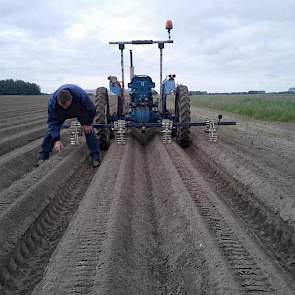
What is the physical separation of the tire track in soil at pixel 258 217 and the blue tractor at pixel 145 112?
2.21 m

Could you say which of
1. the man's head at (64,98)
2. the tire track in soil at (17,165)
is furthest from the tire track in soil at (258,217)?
the tire track in soil at (17,165)

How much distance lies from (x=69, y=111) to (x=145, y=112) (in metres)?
3.00

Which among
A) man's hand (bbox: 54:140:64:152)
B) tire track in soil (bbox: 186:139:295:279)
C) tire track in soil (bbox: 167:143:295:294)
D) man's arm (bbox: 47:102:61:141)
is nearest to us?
tire track in soil (bbox: 167:143:295:294)

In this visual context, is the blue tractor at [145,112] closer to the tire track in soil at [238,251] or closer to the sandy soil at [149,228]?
the sandy soil at [149,228]

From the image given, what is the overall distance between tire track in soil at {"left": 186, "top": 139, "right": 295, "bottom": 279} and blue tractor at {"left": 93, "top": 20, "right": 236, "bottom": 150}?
2.21m

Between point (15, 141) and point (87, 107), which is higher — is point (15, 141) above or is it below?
below

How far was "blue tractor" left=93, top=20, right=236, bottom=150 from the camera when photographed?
27.8ft

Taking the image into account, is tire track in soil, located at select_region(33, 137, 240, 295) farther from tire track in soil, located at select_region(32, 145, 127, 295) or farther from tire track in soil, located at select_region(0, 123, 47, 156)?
tire track in soil, located at select_region(0, 123, 47, 156)

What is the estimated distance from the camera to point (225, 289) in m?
2.69

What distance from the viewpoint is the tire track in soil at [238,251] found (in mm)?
2777

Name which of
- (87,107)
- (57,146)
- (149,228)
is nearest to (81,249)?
(149,228)

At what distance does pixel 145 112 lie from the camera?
957cm

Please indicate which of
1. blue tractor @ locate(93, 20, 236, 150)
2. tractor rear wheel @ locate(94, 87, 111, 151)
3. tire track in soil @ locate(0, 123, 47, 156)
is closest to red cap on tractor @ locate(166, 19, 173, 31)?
blue tractor @ locate(93, 20, 236, 150)

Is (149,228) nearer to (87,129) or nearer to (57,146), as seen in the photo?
(57,146)
